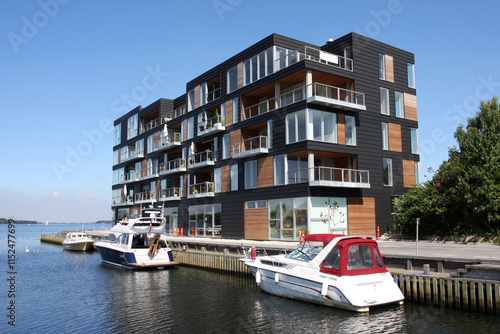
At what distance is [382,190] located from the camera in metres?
30.9

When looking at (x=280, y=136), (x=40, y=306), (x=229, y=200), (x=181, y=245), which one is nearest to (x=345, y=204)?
(x=280, y=136)

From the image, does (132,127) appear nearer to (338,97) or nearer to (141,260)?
(141,260)

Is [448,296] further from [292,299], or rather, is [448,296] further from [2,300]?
[2,300]

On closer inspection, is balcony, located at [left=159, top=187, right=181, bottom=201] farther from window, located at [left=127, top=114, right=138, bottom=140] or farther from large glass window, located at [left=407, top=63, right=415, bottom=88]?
large glass window, located at [left=407, top=63, right=415, bottom=88]

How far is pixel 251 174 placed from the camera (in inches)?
1254

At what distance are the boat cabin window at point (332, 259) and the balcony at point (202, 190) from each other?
72.8 feet

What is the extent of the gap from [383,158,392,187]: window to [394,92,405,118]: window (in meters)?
4.11

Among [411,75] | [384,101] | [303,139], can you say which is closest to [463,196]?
[384,101]

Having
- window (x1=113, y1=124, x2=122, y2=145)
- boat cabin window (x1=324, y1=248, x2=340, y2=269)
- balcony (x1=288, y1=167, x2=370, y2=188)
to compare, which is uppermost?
window (x1=113, y1=124, x2=122, y2=145)

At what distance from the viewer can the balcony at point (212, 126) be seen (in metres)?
35.1

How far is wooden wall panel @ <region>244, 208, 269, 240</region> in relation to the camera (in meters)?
30.0

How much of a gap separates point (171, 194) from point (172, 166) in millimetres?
3050

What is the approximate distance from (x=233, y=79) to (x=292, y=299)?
900 inches

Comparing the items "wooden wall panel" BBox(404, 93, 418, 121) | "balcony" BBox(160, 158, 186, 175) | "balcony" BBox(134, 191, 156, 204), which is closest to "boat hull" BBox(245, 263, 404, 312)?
"wooden wall panel" BBox(404, 93, 418, 121)
